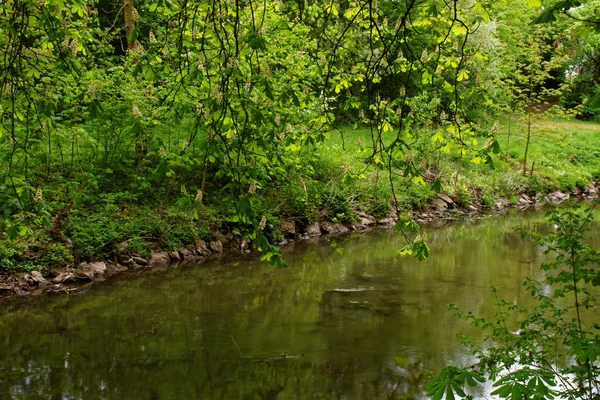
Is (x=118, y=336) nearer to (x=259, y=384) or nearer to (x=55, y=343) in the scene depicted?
(x=55, y=343)

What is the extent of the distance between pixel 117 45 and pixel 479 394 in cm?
2067

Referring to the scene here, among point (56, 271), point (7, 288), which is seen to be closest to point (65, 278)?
point (56, 271)

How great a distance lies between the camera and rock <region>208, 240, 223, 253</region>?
36.7ft

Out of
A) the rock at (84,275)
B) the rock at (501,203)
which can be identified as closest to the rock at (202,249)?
the rock at (84,275)

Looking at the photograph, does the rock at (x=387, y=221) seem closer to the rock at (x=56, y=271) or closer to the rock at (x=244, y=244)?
the rock at (x=244, y=244)

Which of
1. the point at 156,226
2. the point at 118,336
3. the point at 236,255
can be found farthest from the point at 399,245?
the point at 118,336

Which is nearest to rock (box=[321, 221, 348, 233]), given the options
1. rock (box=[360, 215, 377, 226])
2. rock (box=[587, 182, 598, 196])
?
rock (box=[360, 215, 377, 226])

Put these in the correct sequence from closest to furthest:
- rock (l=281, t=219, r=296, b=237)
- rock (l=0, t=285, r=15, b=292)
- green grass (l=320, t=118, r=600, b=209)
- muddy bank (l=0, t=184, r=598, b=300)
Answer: rock (l=0, t=285, r=15, b=292)
muddy bank (l=0, t=184, r=598, b=300)
rock (l=281, t=219, r=296, b=237)
green grass (l=320, t=118, r=600, b=209)

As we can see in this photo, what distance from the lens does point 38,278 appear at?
8.55 metres

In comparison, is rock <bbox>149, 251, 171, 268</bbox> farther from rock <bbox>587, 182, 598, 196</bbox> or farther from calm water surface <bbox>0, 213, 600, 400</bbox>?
rock <bbox>587, 182, 598, 196</bbox>

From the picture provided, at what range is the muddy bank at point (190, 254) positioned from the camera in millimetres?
8438

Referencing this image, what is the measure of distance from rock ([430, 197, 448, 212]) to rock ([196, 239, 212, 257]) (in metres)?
8.00

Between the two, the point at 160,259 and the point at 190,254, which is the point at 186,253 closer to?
the point at 190,254

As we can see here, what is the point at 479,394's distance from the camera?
5.26m
